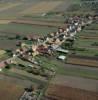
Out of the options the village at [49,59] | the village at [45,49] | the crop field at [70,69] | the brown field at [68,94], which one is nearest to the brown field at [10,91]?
the village at [49,59]

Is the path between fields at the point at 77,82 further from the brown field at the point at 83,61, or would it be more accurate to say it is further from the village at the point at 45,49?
the brown field at the point at 83,61

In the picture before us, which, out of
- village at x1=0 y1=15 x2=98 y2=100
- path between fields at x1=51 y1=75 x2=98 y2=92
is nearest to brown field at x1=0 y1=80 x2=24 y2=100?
village at x1=0 y1=15 x2=98 y2=100

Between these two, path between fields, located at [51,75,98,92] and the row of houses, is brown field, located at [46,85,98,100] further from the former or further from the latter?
the row of houses

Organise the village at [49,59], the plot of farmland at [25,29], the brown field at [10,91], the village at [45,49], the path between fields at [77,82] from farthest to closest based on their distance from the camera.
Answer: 1. the plot of farmland at [25,29]
2. the village at [45,49]
3. the path between fields at [77,82]
4. the village at [49,59]
5. the brown field at [10,91]

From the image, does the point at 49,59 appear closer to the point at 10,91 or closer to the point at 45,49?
the point at 45,49

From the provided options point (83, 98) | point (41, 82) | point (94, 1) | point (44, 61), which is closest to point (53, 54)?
point (44, 61)

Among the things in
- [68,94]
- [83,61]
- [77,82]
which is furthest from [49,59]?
[68,94]
